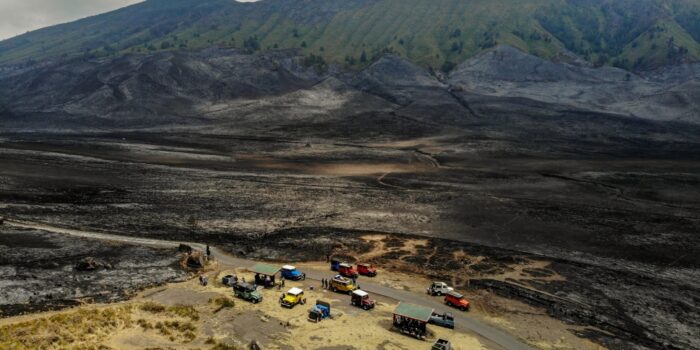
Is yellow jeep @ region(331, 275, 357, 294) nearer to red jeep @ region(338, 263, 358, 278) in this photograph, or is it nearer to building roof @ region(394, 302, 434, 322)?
red jeep @ region(338, 263, 358, 278)

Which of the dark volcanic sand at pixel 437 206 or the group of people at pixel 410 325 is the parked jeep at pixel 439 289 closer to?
the dark volcanic sand at pixel 437 206

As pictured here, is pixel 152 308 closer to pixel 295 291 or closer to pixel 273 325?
pixel 273 325

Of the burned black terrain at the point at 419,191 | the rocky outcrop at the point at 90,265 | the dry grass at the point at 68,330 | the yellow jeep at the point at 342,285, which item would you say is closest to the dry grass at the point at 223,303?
the dry grass at the point at 68,330

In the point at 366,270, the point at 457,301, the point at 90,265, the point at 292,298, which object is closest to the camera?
the point at 292,298

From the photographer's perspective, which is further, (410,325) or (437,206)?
(437,206)

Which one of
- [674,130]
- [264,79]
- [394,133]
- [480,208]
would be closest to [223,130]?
[394,133]

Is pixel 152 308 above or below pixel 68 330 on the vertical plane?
below

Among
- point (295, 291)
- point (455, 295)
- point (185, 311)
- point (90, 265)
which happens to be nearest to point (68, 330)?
point (185, 311)

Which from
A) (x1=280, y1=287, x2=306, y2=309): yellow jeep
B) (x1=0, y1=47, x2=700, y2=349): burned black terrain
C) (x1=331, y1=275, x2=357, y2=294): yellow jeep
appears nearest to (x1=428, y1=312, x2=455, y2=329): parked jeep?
(x1=331, y1=275, x2=357, y2=294): yellow jeep
